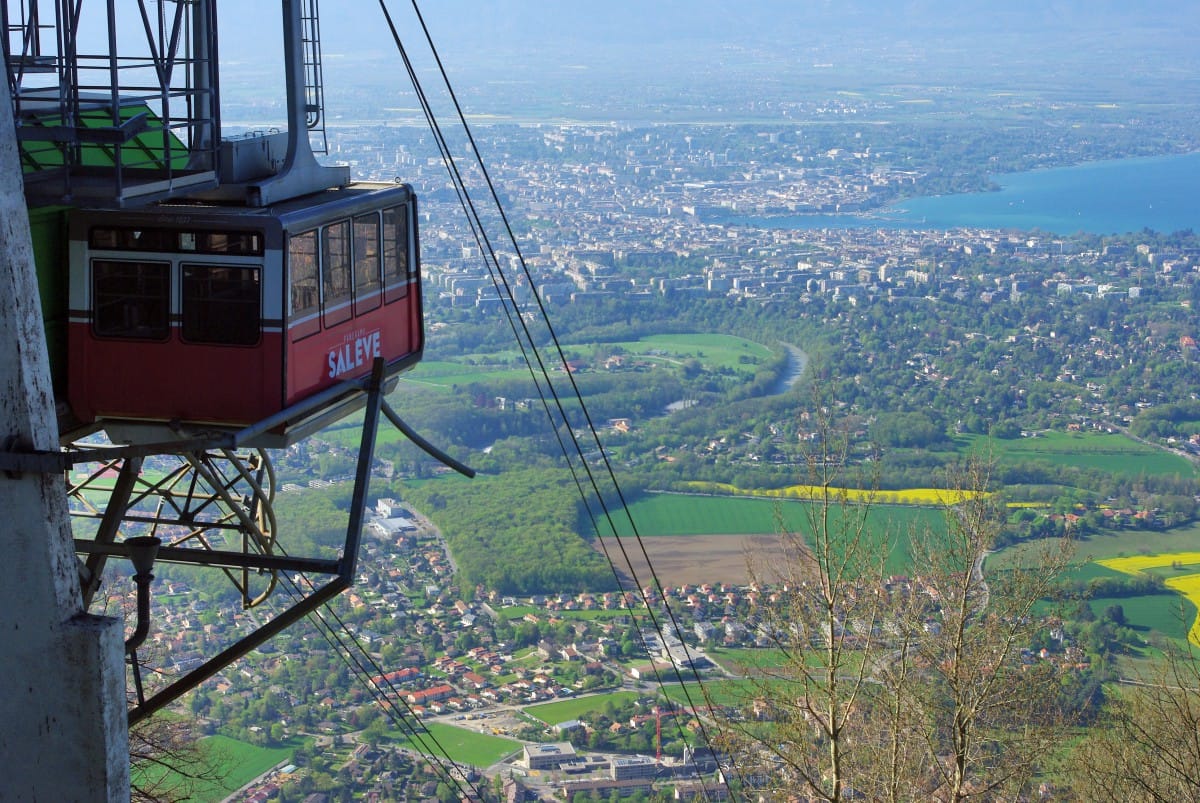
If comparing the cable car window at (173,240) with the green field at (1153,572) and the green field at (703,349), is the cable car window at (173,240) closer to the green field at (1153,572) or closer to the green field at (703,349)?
the green field at (1153,572)

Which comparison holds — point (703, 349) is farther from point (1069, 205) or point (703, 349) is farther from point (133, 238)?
point (133, 238)

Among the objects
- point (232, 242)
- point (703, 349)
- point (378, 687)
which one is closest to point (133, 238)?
point (232, 242)

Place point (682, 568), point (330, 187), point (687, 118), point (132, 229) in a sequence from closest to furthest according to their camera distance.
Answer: point (132, 229) < point (330, 187) < point (682, 568) < point (687, 118)

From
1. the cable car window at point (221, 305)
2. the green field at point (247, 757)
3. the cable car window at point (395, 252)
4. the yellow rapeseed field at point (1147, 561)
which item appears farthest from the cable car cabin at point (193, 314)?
the yellow rapeseed field at point (1147, 561)

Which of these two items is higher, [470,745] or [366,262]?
[366,262]

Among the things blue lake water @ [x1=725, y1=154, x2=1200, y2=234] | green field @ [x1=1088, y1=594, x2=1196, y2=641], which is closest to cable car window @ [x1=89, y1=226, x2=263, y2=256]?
green field @ [x1=1088, y1=594, x2=1196, y2=641]

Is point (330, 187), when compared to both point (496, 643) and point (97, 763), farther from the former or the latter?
point (496, 643)

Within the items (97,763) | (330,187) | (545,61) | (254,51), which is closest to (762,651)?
(330,187)
